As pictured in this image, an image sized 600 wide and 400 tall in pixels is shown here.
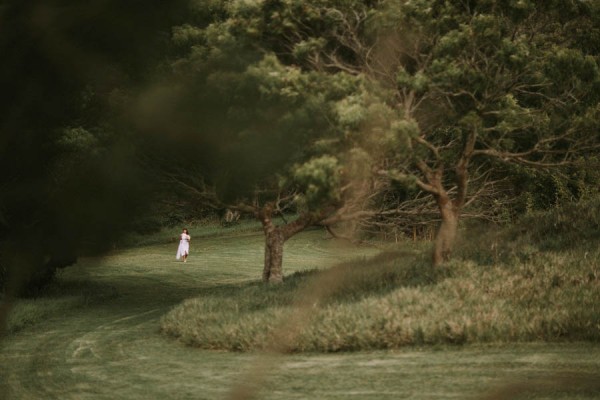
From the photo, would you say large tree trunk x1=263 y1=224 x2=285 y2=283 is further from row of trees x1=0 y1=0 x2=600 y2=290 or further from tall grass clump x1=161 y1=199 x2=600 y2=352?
tall grass clump x1=161 y1=199 x2=600 y2=352

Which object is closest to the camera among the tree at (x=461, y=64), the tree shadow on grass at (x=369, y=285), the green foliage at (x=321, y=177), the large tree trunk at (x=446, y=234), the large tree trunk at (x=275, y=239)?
the green foliage at (x=321, y=177)

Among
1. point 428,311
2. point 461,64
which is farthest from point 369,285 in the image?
point 461,64

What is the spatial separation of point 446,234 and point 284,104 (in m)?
5.78

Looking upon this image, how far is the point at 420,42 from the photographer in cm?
1494

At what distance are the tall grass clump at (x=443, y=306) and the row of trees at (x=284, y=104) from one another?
4.76 feet

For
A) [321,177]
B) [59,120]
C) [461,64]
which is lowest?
[59,120]

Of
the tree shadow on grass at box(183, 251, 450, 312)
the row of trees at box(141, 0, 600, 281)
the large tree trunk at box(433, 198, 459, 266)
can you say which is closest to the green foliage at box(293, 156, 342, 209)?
the row of trees at box(141, 0, 600, 281)

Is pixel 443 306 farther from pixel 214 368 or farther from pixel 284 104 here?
pixel 284 104

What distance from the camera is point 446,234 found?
16203mm

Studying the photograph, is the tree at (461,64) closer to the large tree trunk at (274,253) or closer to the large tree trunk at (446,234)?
the large tree trunk at (446,234)

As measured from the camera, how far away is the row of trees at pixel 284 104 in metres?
1.23

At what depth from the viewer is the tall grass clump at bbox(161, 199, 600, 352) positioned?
36.6 ft

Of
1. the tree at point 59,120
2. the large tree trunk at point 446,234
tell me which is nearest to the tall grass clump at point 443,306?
the large tree trunk at point 446,234

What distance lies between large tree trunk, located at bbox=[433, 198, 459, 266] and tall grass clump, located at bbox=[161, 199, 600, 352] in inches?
14.1
